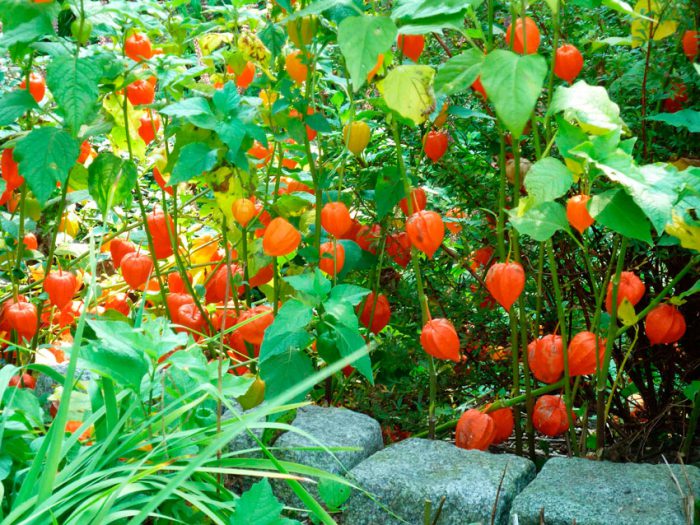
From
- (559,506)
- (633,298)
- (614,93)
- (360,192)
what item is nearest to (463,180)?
(360,192)

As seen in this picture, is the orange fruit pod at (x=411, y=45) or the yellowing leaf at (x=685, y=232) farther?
the orange fruit pod at (x=411, y=45)

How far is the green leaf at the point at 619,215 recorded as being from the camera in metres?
1.18

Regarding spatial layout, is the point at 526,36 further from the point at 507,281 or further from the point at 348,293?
the point at 348,293

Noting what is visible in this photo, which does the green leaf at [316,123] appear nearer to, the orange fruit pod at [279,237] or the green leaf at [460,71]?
the orange fruit pod at [279,237]

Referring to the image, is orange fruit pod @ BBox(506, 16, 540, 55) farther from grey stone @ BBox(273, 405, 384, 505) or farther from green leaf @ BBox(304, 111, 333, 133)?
grey stone @ BBox(273, 405, 384, 505)

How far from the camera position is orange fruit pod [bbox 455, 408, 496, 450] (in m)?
1.52

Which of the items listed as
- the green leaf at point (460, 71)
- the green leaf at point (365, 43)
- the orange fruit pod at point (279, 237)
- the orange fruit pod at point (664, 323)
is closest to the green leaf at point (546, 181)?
the green leaf at point (460, 71)

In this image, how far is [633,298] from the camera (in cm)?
143

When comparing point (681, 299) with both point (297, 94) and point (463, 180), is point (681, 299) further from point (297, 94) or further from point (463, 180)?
point (297, 94)

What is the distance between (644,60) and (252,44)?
0.80m

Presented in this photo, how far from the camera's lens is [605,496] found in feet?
4.27

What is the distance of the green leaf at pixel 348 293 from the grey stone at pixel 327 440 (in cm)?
25

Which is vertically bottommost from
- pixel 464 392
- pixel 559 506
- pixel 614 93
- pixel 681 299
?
pixel 464 392

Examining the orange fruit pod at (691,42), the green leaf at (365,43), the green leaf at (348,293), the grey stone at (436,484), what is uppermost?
the green leaf at (365,43)
